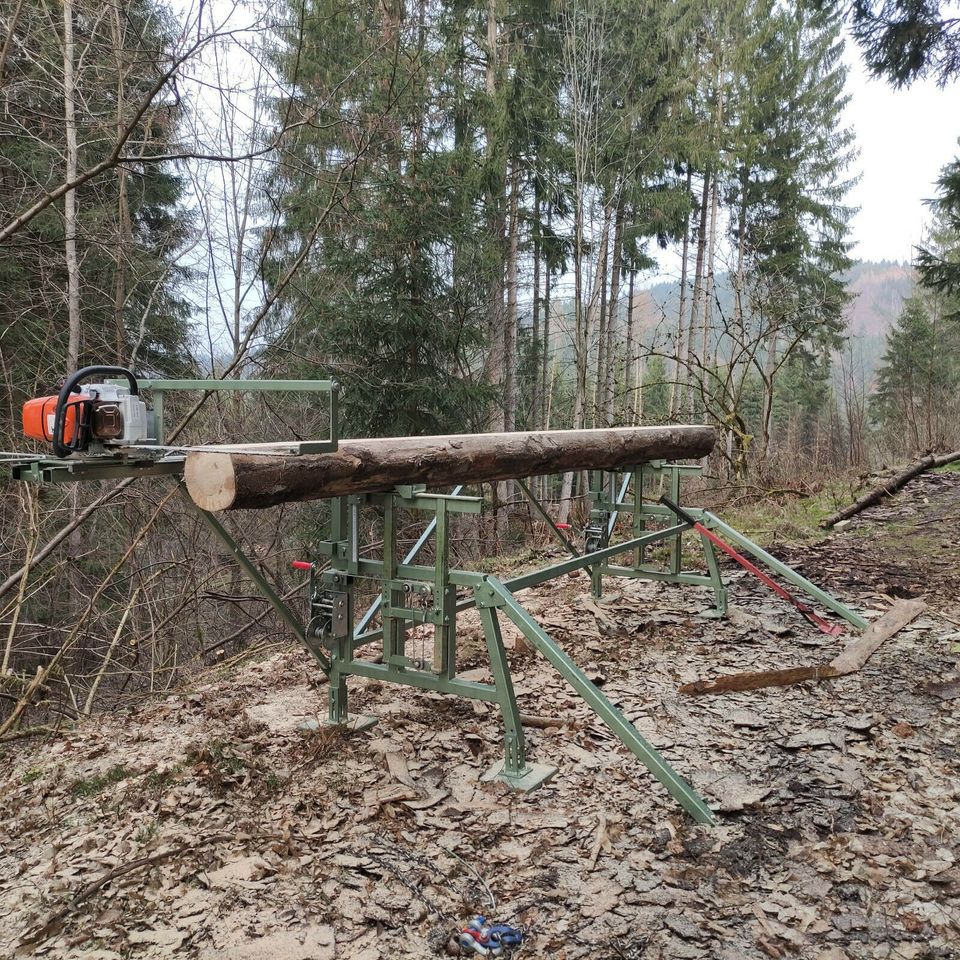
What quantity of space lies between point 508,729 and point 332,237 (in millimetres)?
9836

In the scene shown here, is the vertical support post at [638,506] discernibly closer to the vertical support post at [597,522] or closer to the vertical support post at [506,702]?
the vertical support post at [597,522]

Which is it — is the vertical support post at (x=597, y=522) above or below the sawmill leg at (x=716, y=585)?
above

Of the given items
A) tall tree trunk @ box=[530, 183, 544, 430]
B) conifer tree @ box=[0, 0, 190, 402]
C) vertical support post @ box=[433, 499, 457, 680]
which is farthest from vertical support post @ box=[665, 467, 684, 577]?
tall tree trunk @ box=[530, 183, 544, 430]

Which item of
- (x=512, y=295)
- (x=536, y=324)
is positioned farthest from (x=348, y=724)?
(x=536, y=324)

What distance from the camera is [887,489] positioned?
959 cm

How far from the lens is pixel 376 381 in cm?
1081

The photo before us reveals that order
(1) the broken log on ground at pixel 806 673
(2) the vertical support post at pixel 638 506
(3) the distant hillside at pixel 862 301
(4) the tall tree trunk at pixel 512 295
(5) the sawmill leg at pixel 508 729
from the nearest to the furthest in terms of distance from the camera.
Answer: (5) the sawmill leg at pixel 508 729 < (1) the broken log on ground at pixel 806 673 < (2) the vertical support post at pixel 638 506 < (4) the tall tree trunk at pixel 512 295 < (3) the distant hillside at pixel 862 301

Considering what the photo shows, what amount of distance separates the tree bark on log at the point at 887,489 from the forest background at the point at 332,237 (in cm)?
135

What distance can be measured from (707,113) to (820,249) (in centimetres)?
622

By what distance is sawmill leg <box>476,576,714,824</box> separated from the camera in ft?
10.2

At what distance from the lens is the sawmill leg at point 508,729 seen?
10.9 ft

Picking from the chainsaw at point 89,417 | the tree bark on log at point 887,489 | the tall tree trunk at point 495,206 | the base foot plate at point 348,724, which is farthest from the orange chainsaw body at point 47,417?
the tall tree trunk at point 495,206

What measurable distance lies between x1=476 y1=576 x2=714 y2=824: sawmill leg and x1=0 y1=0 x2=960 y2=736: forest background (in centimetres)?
241

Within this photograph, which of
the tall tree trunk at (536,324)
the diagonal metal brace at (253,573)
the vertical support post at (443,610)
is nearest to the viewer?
the diagonal metal brace at (253,573)
